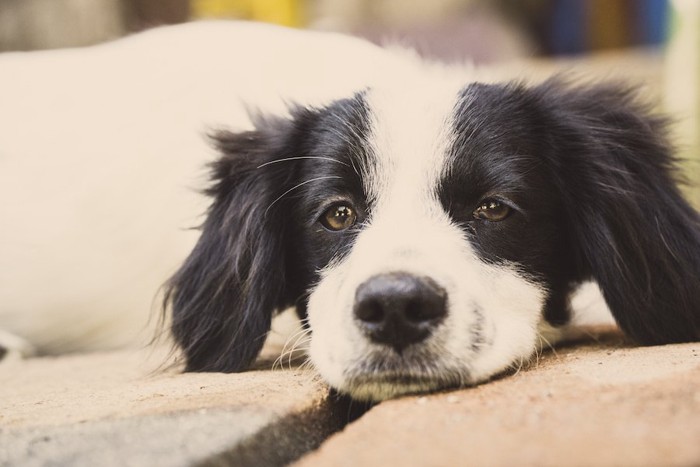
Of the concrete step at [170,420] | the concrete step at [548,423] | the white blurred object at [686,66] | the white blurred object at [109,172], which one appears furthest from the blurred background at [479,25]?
the concrete step at [548,423]

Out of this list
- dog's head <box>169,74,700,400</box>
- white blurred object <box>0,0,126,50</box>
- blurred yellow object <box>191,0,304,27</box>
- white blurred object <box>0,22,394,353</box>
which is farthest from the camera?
blurred yellow object <box>191,0,304,27</box>

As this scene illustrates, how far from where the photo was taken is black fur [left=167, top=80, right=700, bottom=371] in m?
1.72

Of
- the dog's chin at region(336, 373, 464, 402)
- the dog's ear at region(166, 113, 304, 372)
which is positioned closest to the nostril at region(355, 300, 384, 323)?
the dog's chin at region(336, 373, 464, 402)

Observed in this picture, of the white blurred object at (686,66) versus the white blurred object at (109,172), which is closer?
the white blurred object at (109,172)

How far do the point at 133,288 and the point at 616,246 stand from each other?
151 centimetres

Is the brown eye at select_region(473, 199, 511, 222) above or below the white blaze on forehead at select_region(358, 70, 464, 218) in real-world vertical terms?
below

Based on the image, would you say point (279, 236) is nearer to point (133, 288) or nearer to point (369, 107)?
point (369, 107)

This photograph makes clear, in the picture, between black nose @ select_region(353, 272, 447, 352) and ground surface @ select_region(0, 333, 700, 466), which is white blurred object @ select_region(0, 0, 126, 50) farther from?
black nose @ select_region(353, 272, 447, 352)

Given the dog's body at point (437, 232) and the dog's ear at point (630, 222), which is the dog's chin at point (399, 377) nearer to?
the dog's body at point (437, 232)

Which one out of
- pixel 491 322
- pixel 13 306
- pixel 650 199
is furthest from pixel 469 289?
pixel 13 306

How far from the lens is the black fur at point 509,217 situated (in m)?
1.72

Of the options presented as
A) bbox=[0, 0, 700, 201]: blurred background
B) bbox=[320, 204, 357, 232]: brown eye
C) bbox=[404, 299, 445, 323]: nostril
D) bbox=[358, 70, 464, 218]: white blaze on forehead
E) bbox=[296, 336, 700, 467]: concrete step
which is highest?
bbox=[0, 0, 700, 201]: blurred background

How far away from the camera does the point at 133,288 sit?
255 centimetres

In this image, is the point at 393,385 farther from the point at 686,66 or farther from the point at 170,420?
the point at 686,66
